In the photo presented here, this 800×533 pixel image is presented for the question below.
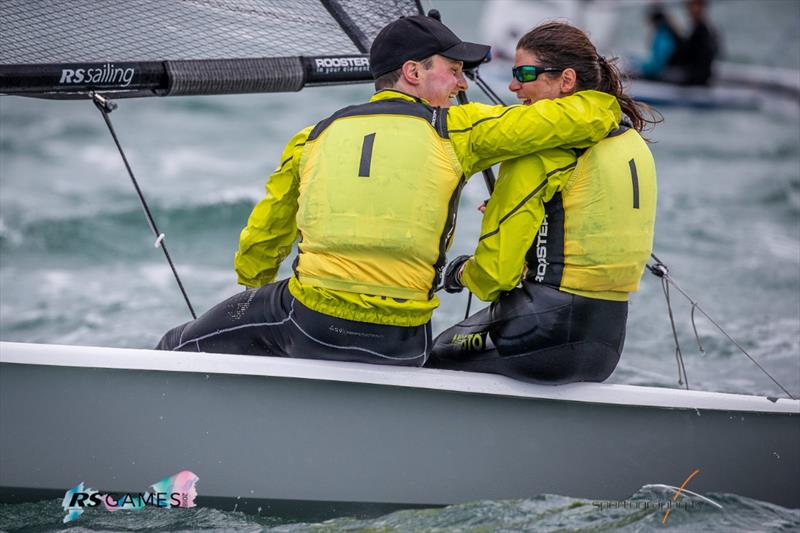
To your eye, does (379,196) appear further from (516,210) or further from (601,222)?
(601,222)

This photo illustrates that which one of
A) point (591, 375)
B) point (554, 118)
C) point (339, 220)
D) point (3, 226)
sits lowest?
point (3, 226)

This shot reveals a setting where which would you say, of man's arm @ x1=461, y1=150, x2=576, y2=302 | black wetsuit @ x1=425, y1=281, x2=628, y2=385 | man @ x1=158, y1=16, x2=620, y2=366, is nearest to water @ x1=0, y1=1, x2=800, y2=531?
black wetsuit @ x1=425, y1=281, x2=628, y2=385

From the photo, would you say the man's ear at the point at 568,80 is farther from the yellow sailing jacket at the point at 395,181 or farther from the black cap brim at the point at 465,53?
the black cap brim at the point at 465,53

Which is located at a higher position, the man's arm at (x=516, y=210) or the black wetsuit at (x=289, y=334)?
the man's arm at (x=516, y=210)

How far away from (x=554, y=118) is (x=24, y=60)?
4.28 feet

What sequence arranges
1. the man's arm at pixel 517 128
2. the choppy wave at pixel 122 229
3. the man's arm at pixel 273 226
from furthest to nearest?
the choppy wave at pixel 122 229 → the man's arm at pixel 273 226 → the man's arm at pixel 517 128

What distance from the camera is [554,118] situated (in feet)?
7.48

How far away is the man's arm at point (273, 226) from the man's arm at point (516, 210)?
0.49m

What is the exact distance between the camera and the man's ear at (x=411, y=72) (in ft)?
7.66

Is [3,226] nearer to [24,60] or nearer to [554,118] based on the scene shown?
[24,60]

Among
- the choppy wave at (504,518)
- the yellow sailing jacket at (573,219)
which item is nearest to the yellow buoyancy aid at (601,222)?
the yellow sailing jacket at (573,219)

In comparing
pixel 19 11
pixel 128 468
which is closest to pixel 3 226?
pixel 19 11

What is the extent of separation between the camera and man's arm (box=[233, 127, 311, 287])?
249 cm

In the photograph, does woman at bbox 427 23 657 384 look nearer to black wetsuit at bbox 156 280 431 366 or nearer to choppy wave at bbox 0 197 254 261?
black wetsuit at bbox 156 280 431 366
